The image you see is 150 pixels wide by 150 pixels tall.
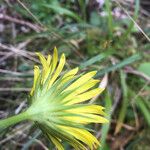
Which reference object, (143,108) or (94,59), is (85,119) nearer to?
(94,59)

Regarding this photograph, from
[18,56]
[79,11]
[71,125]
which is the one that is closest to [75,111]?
[71,125]

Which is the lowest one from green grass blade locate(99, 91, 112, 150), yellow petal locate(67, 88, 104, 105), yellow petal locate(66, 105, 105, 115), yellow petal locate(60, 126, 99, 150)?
green grass blade locate(99, 91, 112, 150)

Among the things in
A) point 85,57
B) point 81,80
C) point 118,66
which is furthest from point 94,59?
point 81,80

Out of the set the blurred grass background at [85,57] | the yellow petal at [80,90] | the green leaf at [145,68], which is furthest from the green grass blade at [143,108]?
the yellow petal at [80,90]

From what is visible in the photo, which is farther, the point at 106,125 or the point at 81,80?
the point at 106,125

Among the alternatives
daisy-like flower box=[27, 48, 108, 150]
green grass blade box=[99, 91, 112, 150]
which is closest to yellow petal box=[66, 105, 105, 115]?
daisy-like flower box=[27, 48, 108, 150]

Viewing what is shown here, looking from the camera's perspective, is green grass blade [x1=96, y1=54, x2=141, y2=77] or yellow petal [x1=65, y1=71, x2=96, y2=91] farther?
green grass blade [x1=96, y1=54, x2=141, y2=77]

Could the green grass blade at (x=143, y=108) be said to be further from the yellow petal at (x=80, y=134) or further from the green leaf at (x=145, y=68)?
the yellow petal at (x=80, y=134)

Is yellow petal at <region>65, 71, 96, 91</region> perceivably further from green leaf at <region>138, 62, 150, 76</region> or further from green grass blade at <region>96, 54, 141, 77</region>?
green leaf at <region>138, 62, 150, 76</region>
